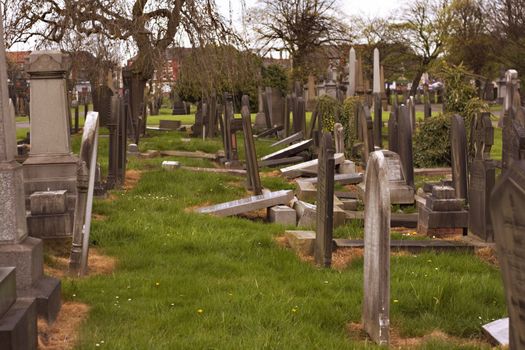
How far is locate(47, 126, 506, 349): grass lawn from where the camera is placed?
4614 millimetres

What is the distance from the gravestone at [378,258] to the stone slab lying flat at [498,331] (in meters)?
0.65

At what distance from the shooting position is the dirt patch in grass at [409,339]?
4.65 meters

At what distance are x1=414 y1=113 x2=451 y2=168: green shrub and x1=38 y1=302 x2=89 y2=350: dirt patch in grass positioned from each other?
10.7 m

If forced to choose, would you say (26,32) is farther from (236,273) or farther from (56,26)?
(236,273)

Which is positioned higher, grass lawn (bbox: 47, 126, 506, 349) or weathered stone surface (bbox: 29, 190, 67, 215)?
weathered stone surface (bbox: 29, 190, 67, 215)

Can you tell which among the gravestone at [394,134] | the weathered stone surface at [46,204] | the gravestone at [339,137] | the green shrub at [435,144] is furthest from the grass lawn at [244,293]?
the green shrub at [435,144]

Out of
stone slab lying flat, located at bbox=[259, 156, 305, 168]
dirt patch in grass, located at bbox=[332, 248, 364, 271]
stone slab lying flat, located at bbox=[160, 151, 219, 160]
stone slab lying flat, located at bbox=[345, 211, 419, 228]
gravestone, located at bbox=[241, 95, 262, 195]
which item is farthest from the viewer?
stone slab lying flat, located at bbox=[160, 151, 219, 160]

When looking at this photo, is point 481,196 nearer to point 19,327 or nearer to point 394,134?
Answer: point 394,134

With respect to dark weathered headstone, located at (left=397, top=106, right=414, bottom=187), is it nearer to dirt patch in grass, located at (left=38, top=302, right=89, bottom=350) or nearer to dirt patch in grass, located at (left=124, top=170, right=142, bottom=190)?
dirt patch in grass, located at (left=124, top=170, right=142, bottom=190)

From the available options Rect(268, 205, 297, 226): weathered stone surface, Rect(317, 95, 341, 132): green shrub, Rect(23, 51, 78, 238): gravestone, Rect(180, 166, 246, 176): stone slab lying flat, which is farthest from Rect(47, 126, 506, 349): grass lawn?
Rect(317, 95, 341, 132): green shrub

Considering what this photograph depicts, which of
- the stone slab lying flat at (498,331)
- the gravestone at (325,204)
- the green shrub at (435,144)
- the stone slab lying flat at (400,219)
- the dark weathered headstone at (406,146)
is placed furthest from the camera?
the green shrub at (435,144)

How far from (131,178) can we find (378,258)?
863cm

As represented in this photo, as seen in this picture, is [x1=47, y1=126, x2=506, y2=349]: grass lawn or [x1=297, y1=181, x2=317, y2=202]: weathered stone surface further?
[x1=297, y1=181, x2=317, y2=202]: weathered stone surface

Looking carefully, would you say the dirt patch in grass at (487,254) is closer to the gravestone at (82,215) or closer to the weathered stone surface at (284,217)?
the weathered stone surface at (284,217)
